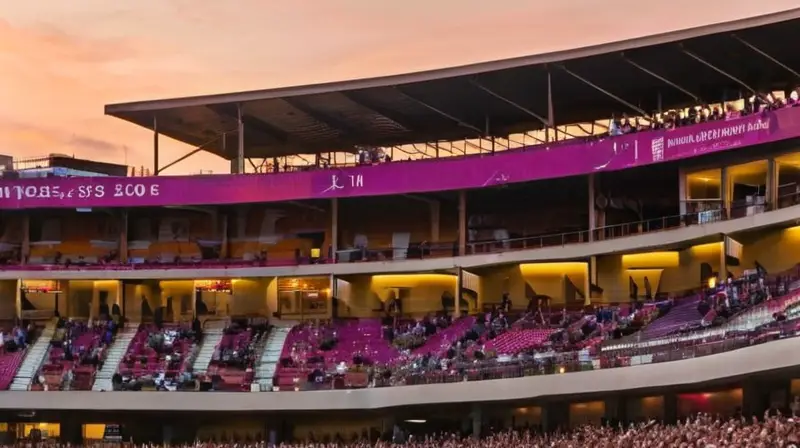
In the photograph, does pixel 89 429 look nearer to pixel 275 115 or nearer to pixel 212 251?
pixel 212 251

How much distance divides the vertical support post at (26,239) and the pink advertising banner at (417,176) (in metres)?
3.01

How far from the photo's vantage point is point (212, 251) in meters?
49.5

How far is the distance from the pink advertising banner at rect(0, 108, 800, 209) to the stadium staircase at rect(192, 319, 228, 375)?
15.4ft

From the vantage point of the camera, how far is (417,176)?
43000 mm

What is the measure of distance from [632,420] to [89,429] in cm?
2047

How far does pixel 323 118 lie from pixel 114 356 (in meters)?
12.4

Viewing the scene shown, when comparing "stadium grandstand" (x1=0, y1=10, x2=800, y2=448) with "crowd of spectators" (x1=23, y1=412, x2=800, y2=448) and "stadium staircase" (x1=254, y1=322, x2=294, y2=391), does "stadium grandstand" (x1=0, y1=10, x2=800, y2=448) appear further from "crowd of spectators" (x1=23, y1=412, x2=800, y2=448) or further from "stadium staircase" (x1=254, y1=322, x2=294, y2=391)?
"crowd of spectators" (x1=23, y1=412, x2=800, y2=448)

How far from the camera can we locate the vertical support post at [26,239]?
164ft

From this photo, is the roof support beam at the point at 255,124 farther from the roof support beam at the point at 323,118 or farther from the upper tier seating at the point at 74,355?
the upper tier seating at the point at 74,355

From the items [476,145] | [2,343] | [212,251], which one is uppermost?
[476,145]

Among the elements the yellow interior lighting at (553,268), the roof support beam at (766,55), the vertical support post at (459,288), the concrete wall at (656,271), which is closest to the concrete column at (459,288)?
the vertical support post at (459,288)

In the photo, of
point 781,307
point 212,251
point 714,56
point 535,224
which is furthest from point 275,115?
point 781,307

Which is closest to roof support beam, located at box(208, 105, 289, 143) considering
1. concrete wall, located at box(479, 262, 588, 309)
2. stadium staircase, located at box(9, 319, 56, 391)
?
stadium staircase, located at box(9, 319, 56, 391)

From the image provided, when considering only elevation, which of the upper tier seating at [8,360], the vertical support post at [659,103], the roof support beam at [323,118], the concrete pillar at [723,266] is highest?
the roof support beam at [323,118]
